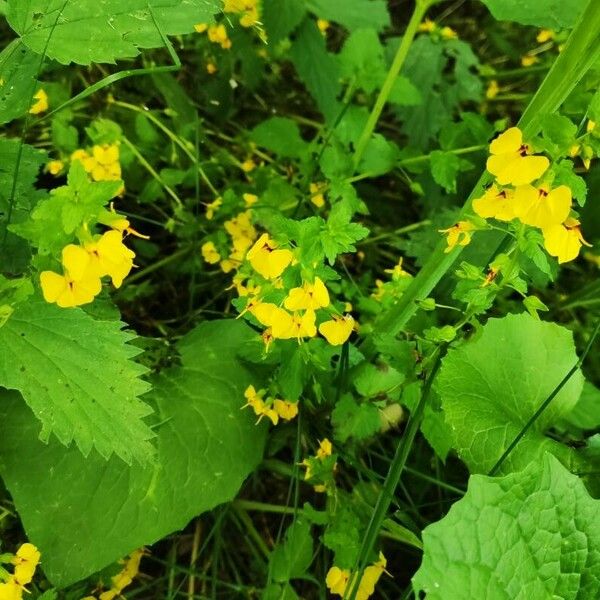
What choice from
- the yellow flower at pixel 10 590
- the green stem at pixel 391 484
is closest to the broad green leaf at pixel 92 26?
the green stem at pixel 391 484

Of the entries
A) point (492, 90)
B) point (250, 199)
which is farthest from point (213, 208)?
point (492, 90)

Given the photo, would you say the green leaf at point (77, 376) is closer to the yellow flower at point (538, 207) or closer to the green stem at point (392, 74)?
the yellow flower at point (538, 207)

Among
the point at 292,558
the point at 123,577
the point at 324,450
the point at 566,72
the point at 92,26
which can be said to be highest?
the point at 566,72

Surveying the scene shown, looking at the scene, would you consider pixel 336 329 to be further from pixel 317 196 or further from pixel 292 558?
pixel 317 196

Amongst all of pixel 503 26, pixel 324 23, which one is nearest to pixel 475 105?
pixel 503 26

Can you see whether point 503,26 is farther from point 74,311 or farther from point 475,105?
point 74,311

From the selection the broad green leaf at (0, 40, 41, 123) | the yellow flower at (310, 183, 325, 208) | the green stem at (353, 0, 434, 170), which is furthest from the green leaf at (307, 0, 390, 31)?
the broad green leaf at (0, 40, 41, 123)

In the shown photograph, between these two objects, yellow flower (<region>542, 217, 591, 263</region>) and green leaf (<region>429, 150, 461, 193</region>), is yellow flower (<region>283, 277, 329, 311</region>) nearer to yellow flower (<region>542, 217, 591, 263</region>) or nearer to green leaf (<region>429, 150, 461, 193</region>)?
yellow flower (<region>542, 217, 591, 263</region>)
